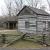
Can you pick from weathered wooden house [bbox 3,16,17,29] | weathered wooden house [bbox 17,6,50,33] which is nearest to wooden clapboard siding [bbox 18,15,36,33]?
weathered wooden house [bbox 17,6,50,33]

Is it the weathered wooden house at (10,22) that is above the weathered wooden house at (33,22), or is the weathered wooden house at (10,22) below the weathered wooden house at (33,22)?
below

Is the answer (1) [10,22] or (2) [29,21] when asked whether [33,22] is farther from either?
(1) [10,22]

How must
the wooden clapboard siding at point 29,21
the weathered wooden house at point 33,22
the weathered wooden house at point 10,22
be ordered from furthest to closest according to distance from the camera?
1. the weathered wooden house at point 10,22
2. the wooden clapboard siding at point 29,21
3. the weathered wooden house at point 33,22

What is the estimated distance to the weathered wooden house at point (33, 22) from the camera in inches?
809

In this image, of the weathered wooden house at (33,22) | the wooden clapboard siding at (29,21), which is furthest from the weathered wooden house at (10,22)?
the weathered wooden house at (33,22)

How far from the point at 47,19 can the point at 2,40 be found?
11115mm

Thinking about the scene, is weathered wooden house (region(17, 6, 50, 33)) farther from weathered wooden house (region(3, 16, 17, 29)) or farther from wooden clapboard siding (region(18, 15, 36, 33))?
weathered wooden house (region(3, 16, 17, 29))

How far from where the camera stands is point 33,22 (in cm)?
2077

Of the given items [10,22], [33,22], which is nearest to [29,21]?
[33,22]

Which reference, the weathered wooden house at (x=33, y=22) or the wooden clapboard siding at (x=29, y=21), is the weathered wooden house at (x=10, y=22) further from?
the weathered wooden house at (x=33, y=22)

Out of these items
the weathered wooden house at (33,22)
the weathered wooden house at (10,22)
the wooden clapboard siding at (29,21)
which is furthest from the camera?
the weathered wooden house at (10,22)

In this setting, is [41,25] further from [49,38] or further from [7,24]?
[7,24]

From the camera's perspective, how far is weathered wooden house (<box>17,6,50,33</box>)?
20.5m

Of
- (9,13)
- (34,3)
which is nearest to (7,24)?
(9,13)
